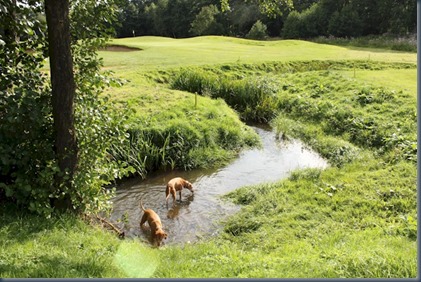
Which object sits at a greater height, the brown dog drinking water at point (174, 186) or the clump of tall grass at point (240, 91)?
the clump of tall grass at point (240, 91)

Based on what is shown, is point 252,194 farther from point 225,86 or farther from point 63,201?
point 225,86

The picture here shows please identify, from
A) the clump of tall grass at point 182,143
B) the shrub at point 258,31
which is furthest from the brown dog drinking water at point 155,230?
the shrub at point 258,31

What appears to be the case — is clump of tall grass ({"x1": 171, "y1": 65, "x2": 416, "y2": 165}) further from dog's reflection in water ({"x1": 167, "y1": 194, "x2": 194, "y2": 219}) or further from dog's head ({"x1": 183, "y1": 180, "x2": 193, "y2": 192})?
→ dog's reflection in water ({"x1": 167, "y1": 194, "x2": 194, "y2": 219})

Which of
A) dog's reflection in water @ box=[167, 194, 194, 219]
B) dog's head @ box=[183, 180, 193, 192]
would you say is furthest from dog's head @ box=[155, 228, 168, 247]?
dog's head @ box=[183, 180, 193, 192]

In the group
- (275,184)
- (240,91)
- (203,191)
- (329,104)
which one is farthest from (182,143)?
(329,104)

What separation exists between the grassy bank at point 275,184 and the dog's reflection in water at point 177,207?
41.9 inches

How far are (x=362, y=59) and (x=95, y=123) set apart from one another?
20167 mm

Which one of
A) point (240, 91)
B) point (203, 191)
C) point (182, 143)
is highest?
point (240, 91)

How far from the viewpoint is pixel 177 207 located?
27.8ft

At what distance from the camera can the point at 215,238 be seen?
7.03 metres

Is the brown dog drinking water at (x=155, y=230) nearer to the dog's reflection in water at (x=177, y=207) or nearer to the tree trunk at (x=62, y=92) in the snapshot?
the dog's reflection in water at (x=177, y=207)

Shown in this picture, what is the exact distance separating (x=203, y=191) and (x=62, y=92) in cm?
442

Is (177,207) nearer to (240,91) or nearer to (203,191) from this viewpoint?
(203,191)

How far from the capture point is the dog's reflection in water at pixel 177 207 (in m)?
8.13
